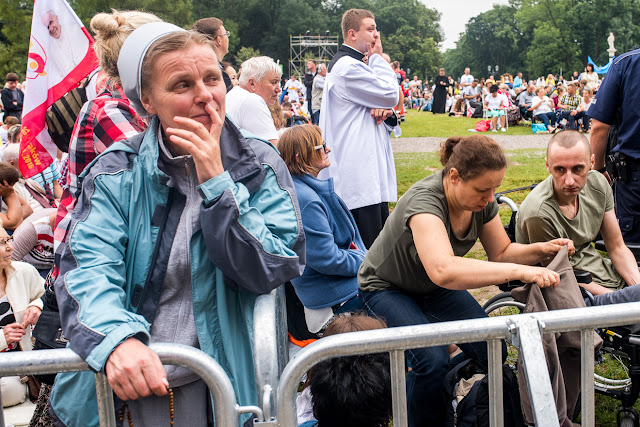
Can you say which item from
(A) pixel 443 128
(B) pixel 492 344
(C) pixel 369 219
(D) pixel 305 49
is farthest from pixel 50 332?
(D) pixel 305 49

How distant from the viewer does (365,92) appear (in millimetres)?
5008

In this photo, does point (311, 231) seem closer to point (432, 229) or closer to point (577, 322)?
point (432, 229)

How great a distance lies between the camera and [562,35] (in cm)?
6812

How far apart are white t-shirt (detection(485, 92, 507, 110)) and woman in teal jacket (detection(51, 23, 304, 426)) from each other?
1918 cm

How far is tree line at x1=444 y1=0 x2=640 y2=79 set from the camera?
64.0m

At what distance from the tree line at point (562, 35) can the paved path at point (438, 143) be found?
4432cm

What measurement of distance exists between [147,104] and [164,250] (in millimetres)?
447

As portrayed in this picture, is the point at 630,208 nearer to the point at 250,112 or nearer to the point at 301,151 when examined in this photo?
the point at 301,151

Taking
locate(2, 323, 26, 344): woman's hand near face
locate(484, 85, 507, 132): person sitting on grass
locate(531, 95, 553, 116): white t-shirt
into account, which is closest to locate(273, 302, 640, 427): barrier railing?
locate(2, 323, 26, 344): woman's hand near face

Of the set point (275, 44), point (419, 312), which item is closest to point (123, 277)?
point (419, 312)

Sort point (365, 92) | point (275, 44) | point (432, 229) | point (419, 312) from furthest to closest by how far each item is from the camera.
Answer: point (275, 44) → point (365, 92) → point (419, 312) → point (432, 229)

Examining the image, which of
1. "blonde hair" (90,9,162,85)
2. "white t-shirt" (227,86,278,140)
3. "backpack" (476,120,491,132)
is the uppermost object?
"blonde hair" (90,9,162,85)

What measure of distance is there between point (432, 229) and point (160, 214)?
1375mm

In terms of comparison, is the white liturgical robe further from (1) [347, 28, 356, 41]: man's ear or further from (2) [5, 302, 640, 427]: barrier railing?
(2) [5, 302, 640, 427]: barrier railing
